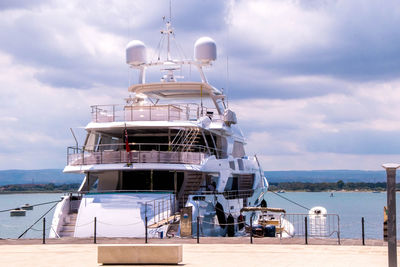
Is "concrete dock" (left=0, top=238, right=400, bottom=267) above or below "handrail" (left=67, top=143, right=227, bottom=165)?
below

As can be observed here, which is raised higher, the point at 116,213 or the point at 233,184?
the point at 233,184

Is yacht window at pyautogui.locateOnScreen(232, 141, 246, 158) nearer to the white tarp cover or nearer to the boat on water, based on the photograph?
the boat on water

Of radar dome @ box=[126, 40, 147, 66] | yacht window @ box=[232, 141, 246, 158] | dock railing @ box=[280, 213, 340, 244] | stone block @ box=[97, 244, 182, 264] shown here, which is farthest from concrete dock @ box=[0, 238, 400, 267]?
radar dome @ box=[126, 40, 147, 66]

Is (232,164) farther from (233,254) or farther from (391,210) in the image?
(391,210)

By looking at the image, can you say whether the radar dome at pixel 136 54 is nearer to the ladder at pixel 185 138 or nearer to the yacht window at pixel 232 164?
the ladder at pixel 185 138

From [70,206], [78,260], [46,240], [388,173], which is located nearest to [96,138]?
[70,206]

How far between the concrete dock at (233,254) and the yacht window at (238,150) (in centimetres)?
1610

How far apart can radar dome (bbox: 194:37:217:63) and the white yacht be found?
58 mm

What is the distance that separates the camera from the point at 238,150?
3875 centimetres

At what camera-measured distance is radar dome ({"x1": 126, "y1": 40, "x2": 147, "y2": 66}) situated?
3697 cm

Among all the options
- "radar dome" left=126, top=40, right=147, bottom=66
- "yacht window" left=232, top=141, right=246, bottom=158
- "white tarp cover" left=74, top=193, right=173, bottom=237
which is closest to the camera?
"white tarp cover" left=74, top=193, right=173, bottom=237

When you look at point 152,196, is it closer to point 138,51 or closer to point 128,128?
point 128,128

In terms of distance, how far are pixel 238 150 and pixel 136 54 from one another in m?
8.50

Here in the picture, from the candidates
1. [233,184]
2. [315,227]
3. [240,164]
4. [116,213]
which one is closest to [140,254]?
[116,213]
